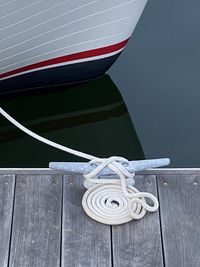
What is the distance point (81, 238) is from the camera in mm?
1931

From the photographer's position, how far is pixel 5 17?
8.63ft

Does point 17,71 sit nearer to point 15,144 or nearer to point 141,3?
point 15,144

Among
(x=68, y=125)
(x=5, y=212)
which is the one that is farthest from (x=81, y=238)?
(x=68, y=125)

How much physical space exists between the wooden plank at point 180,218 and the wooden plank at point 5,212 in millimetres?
458

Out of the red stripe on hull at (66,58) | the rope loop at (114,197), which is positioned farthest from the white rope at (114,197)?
the red stripe on hull at (66,58)

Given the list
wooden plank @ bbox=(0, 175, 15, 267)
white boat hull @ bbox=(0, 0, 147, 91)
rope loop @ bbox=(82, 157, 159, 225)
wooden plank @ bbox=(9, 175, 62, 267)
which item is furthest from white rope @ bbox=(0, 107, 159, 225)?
white boat hull @ bbox=(0, 0, 147, 91)

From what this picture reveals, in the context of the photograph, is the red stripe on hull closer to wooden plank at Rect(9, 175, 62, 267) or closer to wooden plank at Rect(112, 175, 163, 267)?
wooden plank at Rect(9, 175, 62, 267)

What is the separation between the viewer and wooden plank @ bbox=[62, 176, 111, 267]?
187 centimetres

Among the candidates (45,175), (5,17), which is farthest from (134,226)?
(5,17)

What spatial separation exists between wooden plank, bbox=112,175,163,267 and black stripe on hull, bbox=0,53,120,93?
125cm

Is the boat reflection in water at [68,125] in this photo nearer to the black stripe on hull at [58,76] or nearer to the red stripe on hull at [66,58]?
the black stripe on hull at [58,76]

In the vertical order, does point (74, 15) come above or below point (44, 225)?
above

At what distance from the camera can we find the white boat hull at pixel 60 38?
267cm

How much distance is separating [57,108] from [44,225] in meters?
1.30
